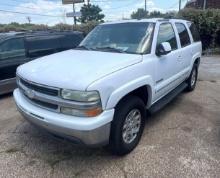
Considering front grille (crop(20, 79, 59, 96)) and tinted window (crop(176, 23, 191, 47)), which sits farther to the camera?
tinted window (crop(176, 23, 191, 47))

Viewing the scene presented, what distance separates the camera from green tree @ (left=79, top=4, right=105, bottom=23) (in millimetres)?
48719

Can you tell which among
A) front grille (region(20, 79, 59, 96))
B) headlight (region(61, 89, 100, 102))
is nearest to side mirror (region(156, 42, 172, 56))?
headlight (region(61, 89, 100, 102))

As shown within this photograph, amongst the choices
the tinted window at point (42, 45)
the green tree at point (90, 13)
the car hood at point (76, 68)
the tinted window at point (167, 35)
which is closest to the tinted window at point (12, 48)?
the tinted window at point (42, 45)

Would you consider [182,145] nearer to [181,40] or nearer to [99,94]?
[99,94]

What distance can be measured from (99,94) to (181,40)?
3050 millimetres

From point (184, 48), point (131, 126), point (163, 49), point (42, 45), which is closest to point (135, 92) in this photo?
point (131, 126)

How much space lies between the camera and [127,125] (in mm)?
3424

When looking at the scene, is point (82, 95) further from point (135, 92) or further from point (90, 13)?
point (90, 13)

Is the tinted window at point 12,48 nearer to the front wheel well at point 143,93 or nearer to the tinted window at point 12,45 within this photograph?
the tinted window at point 12,45

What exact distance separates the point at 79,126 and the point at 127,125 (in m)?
0.88

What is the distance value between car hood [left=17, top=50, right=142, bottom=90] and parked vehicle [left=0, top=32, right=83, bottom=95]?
268 centimetres

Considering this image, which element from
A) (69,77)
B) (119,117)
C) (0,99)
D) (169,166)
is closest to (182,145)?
Result: (169,166)

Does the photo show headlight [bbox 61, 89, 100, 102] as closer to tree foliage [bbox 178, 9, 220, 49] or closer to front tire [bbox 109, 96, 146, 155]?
front tire [bbox 109, 96, 146, 155]

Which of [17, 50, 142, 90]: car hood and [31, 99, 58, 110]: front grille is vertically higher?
[17, 50, 142, 90]: car hood
